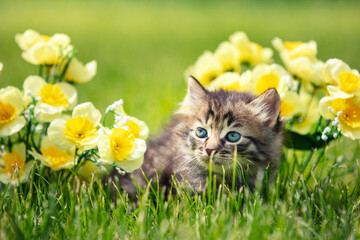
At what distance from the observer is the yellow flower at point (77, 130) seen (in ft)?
6.56

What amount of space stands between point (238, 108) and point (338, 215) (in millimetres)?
673

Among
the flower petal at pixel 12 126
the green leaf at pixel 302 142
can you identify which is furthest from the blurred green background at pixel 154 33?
the flower petal at pixel 12 126

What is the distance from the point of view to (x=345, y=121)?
2.19m

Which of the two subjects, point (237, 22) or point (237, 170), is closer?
point (237, 170)

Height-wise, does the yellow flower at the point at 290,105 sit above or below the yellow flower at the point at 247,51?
below

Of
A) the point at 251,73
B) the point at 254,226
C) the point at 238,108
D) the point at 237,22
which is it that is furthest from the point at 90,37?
the point at 254,226

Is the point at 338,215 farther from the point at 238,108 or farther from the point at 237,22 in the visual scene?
the point at 237,22

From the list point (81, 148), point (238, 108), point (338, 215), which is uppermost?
point (238, 108)

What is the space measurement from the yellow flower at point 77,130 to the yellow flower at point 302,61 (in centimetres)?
114

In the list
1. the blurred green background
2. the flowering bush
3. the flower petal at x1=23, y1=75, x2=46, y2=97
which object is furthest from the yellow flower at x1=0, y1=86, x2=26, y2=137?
the blurred green background

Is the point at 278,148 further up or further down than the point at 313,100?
further down

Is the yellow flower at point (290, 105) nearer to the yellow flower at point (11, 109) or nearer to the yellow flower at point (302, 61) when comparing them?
the yellow flower at point (302, 61)

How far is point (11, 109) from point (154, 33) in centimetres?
536

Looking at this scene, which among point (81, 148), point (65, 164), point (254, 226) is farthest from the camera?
point (65, 164)
